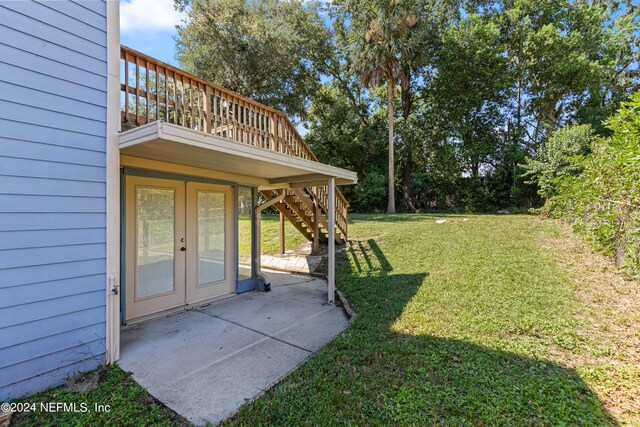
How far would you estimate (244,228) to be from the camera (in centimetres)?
555

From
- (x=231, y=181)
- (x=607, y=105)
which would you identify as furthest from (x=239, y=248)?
(x=607, y=105)

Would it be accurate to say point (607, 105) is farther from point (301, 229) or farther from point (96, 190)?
point (96, 190)

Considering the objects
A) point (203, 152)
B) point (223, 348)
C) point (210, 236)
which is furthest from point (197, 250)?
point (203, 152)

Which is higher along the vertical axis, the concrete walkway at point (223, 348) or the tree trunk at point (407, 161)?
the tree trunk at point (407, 161)

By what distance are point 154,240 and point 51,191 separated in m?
1.75

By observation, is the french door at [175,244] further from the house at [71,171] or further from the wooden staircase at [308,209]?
the wooden staircase at [308,209]

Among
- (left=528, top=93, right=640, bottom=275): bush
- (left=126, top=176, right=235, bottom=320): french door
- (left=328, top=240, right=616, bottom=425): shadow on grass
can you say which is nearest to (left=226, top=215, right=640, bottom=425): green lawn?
(left=328, top=240, right=616, bottom=425): shadow on grass

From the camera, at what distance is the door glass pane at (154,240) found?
403 centimetres

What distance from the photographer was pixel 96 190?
277cm

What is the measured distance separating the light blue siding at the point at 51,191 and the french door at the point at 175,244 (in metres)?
1.21

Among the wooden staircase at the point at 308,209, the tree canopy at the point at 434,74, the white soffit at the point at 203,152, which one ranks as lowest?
the wooden staircase at the point at 308,209

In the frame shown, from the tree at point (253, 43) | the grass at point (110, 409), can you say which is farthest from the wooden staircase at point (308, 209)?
the tree at point (253, 43)

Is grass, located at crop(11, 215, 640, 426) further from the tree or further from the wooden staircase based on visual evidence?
the tree

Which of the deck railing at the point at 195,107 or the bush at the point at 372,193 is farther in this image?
the bush at the point at 372,193
